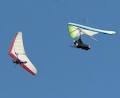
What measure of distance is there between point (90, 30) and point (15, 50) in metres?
21.7

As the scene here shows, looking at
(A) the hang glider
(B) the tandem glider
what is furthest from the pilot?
(A) the hang glider

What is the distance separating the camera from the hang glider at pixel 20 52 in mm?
135625

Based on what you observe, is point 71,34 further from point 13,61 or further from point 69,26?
point 13,61

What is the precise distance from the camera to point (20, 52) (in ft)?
449

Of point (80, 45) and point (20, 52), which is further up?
point (20, 52)

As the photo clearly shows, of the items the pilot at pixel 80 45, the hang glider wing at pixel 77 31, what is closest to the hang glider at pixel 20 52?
the hang glider wing at pixel 77 31

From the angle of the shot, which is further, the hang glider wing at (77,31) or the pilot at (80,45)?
the hang glider wing at (77,31)

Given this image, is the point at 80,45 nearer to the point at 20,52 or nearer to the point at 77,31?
the point at 77,31

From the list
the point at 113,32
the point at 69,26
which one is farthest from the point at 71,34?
the point at 113,32

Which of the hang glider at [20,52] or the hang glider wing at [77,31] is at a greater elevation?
the hang glider wing at [77,31]

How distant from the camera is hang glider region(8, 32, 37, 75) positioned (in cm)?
13562

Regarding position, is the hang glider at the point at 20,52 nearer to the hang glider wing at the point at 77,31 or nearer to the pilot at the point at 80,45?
the hang glider wing at the point at 77,31

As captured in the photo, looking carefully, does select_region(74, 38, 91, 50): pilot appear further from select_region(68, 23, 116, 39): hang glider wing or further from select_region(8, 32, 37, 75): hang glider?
select_region(8, 32, 37, 75): hang glider

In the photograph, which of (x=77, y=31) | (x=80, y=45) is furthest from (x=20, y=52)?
(x=80, y=45)
